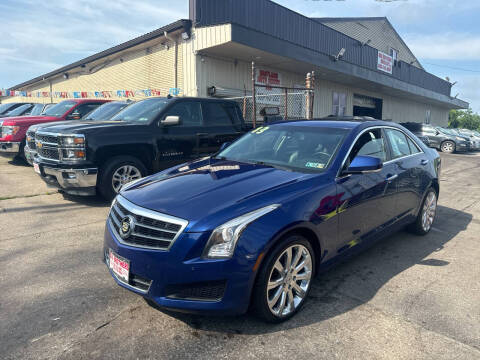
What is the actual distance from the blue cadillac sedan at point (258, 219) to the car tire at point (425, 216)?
0.89 metres

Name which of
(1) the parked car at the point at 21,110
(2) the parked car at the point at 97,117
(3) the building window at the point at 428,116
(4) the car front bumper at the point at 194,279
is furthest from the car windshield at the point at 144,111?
(3) the building window at the point at 428,116

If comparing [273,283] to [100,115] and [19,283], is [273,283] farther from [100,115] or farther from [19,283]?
[100,115]

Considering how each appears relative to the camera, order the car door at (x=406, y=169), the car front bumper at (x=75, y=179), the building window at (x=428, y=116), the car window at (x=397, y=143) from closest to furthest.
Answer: the car door at (x=406, y=169) → the car window at (x=397, y=143) → the car front bumper at (x=75, y=179) → the building window at (x=428, y=116)

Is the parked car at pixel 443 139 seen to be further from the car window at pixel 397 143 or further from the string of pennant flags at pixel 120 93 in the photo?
the car window at pixel 397 143

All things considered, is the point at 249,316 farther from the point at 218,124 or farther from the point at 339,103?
the point at 339,103

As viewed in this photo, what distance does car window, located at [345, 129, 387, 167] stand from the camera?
3536 mm

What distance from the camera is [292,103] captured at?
17.4 meters

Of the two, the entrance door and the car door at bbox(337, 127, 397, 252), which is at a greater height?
the entrance door

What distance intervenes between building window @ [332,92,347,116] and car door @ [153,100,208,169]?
50.5 feet

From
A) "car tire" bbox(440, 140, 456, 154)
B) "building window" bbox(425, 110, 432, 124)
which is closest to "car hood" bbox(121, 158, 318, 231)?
"car tire" bbox(440, 140, 456, 154)

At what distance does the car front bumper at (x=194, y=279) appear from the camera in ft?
7.63

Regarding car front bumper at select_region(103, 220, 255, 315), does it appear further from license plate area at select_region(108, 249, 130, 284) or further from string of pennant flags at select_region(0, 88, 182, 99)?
string of pennant flags at select_region(0, 88, 182, 99)

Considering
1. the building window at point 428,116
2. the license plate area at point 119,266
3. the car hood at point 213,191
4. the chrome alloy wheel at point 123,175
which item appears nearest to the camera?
the car hood at point 213,191

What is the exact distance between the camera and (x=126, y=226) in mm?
2623
